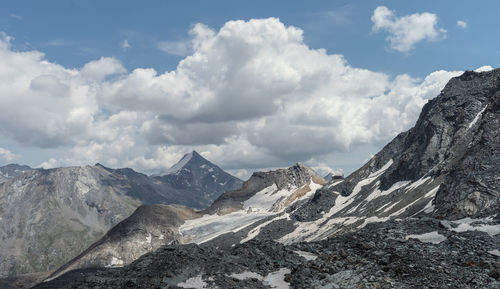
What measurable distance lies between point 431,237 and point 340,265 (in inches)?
561

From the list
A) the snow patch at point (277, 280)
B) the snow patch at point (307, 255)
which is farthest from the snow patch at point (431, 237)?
the snow patch at point (277, 280)

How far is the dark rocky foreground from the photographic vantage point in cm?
3225

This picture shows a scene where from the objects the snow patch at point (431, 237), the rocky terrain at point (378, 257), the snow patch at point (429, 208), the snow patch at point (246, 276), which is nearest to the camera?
the rocky terrain at point (378, 257)

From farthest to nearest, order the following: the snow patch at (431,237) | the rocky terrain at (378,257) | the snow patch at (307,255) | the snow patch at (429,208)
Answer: the snow patch at (429,208)
the snow patch at (307,255)
the snow patch at (431,237)
the rocky terrain at (378,257)

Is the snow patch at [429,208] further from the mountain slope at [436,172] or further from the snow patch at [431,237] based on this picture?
the snow patch at [431,237]

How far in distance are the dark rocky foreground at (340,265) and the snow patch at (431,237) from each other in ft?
0.59

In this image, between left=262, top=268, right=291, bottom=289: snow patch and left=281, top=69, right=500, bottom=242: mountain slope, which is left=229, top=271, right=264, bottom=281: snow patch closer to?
left=262, top=268, right=291, bottom=289: snow patch

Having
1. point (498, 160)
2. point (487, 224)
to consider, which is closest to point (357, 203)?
point (498, 160)

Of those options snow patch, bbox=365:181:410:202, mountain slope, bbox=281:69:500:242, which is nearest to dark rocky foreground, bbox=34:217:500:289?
mountain slope, bbox=281:69:500:242

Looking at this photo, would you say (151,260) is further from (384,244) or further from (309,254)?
(384,244)

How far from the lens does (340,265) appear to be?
38.7 m

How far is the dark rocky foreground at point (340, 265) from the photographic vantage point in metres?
32.2

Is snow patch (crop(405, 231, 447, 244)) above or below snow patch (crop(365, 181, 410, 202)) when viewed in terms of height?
below

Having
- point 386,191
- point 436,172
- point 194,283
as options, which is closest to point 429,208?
point 436,172
